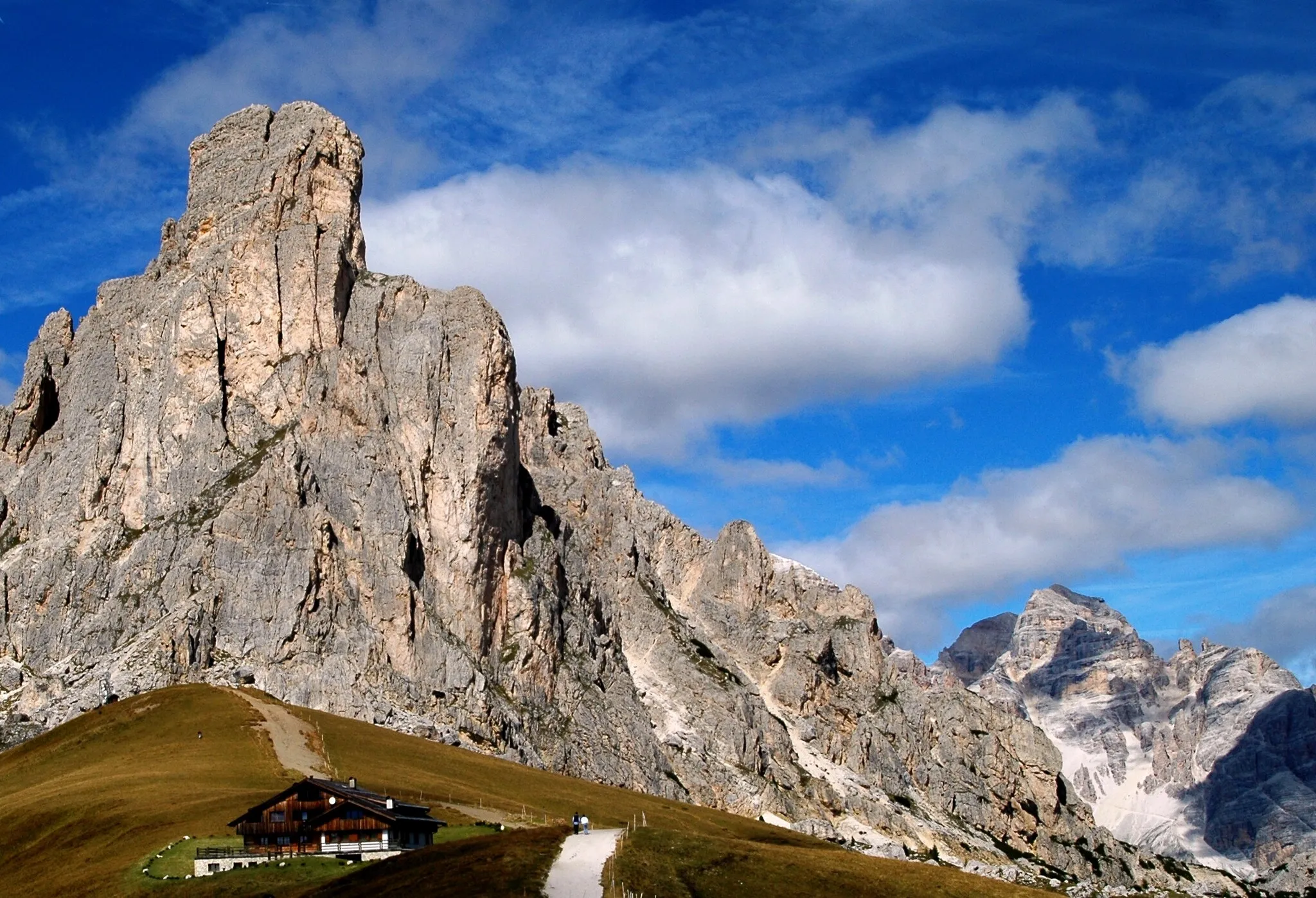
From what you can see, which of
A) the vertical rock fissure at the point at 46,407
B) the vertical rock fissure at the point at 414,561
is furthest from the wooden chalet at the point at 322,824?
the vertical rock fissure at the point at 46,407

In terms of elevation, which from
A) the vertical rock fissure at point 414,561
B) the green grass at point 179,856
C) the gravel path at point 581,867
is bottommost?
the gravel path at point 581,867

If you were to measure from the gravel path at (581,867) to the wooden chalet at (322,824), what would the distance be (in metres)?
11.0

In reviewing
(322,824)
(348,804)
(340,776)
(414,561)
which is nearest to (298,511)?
(414,561)

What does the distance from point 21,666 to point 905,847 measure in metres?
111

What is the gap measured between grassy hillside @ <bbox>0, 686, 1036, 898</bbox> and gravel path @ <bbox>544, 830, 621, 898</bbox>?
82 centimetres

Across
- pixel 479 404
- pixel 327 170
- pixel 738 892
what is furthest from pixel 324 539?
pixel 738 892

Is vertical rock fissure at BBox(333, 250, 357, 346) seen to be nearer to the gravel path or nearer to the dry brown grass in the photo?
the dry brown grass

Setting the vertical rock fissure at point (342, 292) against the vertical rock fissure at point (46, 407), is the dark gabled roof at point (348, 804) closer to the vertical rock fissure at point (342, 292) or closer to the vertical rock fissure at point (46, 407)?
the vertical rock fissure at point (342, 292)

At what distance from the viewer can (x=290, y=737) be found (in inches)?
5192

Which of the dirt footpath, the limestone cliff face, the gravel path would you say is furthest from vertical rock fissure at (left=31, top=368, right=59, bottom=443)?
the gravel path

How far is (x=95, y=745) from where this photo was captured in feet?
424

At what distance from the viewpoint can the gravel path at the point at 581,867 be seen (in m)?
70.7

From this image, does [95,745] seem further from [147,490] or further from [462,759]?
[147,490]

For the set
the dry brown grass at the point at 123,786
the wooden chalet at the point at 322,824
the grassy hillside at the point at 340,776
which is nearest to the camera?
the grassy hillside at the point at 340,776
